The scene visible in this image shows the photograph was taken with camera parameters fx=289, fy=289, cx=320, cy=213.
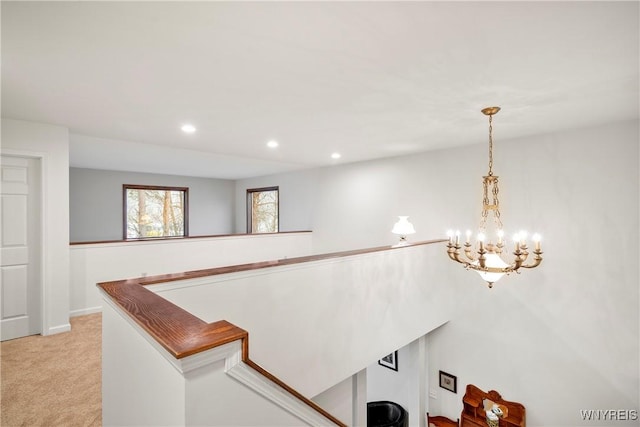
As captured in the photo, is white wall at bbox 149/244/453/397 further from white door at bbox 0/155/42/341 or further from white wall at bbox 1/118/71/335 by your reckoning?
white door at bbox 0/155/42/341

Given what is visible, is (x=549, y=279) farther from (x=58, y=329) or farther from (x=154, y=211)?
(x=154, y=211)

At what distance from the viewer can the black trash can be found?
4.94m

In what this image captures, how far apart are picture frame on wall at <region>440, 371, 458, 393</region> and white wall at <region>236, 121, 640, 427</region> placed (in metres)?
0.07

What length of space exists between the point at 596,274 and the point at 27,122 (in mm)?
6607

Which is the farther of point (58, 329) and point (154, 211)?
point (154, 211)

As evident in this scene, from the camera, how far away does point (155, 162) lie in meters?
5.86

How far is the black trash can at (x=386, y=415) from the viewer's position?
494 centimetres

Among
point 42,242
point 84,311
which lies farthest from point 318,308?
point 84,311

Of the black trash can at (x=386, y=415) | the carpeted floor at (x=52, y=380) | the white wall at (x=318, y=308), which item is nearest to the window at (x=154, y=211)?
the carpeted floor at (x=52, y=380)

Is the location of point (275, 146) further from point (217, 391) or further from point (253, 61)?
point (217, 391)

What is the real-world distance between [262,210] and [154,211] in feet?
9.01

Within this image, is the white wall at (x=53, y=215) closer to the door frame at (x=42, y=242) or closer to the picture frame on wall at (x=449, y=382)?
the door frame at (x=42, y=242)

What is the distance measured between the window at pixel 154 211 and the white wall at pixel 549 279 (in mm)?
5940

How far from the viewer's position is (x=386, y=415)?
5.20 meters
